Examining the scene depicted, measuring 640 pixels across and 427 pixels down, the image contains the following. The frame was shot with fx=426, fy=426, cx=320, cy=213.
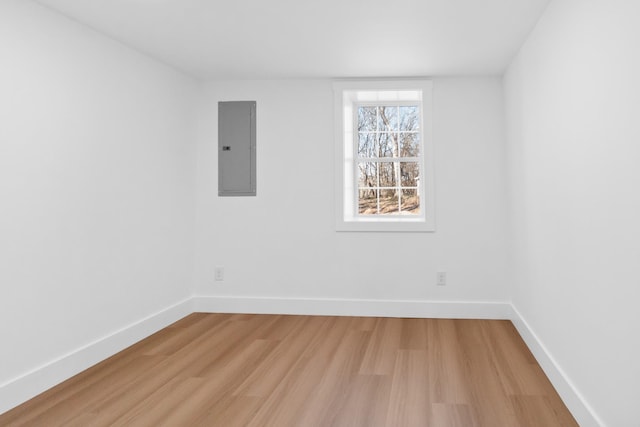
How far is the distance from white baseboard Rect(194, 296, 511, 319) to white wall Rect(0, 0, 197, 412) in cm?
60

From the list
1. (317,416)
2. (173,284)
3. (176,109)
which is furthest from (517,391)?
(176,109)

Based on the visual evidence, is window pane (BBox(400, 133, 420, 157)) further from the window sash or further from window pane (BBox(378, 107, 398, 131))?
window pane (BBox(378, 107, 398, 131))

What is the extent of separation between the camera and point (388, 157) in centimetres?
459

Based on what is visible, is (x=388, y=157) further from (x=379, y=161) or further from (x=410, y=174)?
(x=410, y=174)

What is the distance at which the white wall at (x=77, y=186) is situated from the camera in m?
2.43

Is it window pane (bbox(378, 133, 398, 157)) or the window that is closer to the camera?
the window

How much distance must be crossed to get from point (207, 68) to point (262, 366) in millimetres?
2745

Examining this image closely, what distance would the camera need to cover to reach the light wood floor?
88.7 inches

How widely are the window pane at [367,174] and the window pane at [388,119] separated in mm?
417

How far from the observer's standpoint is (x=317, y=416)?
2264 millimetres

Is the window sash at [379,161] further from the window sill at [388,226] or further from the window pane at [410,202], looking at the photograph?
the window sill at [388,226]

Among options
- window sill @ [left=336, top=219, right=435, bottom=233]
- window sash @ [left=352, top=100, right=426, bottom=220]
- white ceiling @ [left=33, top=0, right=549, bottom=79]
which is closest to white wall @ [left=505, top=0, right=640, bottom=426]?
white ceiling @ [left=33, top=0, right=549, bottom=79]

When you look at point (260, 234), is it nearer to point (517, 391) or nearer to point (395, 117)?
point (395, 117)

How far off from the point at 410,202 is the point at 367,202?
1.50 feet
